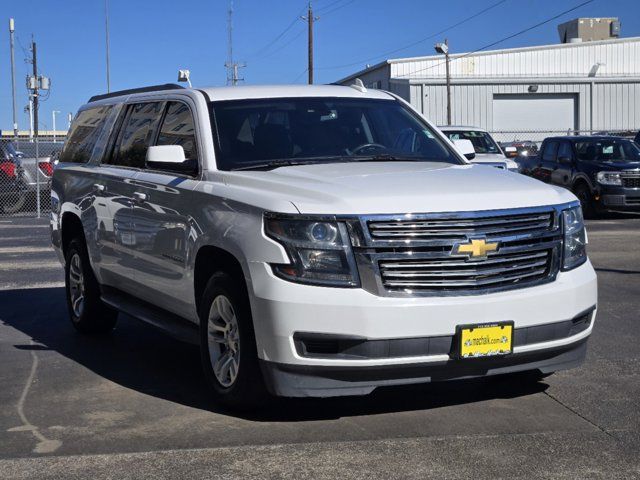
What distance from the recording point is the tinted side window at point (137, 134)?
768 centimetres

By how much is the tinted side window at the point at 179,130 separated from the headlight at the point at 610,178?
14946 mm

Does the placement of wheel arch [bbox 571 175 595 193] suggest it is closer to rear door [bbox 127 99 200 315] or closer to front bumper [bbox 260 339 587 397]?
rear door [bbox 127 99 200 315]

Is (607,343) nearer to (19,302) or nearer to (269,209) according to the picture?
(269,209)

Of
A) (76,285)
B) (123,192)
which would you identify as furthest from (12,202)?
(123,192)

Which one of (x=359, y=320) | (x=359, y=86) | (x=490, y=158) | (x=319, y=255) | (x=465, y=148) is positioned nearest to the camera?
(x=359, y=320)

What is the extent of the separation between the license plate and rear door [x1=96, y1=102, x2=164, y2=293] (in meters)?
2.84

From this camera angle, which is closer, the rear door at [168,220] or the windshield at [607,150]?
the rear door at [168,220]

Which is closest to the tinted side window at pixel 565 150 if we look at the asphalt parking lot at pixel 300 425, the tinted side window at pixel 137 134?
the asphalt parking lot at pixel 300 425

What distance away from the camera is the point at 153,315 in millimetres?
7332

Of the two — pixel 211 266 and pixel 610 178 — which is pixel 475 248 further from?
pixel 610 178

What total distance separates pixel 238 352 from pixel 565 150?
17.4 meters

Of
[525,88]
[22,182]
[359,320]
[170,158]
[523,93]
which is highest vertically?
[525,88]

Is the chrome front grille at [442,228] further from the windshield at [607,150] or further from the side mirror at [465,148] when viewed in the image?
the windshield at [607,150]

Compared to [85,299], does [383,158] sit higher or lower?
higher
